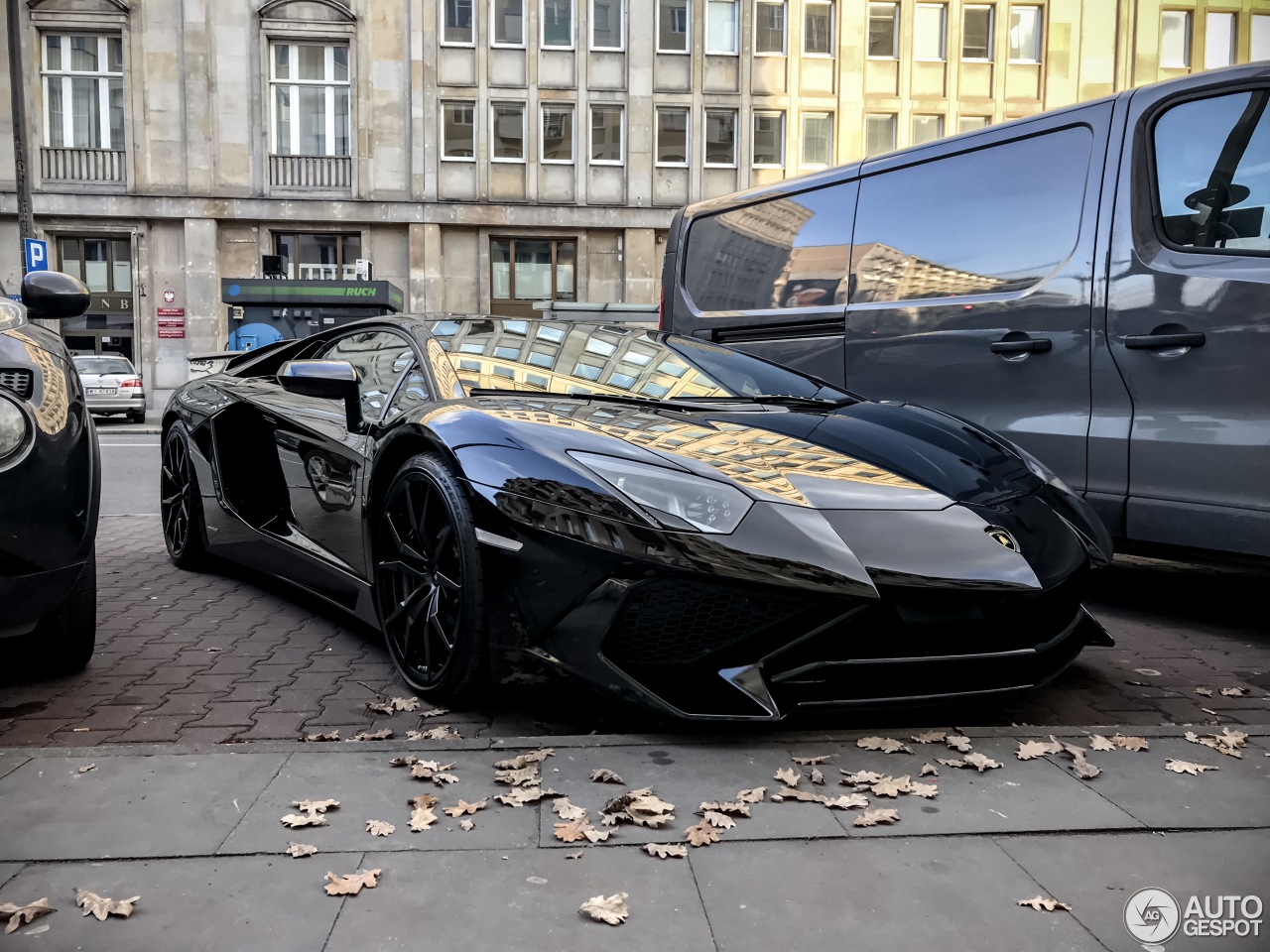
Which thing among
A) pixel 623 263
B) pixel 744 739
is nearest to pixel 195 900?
pixel 744 739

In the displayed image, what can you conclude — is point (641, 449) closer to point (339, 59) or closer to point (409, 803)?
point (409, 803)

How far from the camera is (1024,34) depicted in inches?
1125

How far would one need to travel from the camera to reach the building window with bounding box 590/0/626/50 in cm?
2803

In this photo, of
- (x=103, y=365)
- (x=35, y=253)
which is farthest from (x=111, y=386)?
(x=35, y=253)

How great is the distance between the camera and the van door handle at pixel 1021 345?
14.2ft

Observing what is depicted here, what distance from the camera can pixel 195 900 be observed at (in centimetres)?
193

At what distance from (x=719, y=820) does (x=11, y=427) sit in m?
1.99

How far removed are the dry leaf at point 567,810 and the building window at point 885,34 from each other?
2942 centimetres

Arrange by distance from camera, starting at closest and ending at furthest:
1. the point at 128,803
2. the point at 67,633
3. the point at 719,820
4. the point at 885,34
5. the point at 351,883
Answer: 1. the point at 351,883
2. the point at 719,820
3. the point at 128,803
4. the point at 67,633
5. the point at 885,34

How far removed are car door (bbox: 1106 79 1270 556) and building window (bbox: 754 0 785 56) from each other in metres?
26.2

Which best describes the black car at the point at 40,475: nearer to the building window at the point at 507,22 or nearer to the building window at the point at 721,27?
the building window at the point at 507,22

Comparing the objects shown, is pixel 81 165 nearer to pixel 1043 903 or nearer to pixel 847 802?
pixel 847 802

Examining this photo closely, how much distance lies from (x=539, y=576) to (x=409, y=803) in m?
0.63

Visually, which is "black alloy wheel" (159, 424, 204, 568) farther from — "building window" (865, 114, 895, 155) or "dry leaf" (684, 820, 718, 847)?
"building window" (865, 114, 895, 155)
